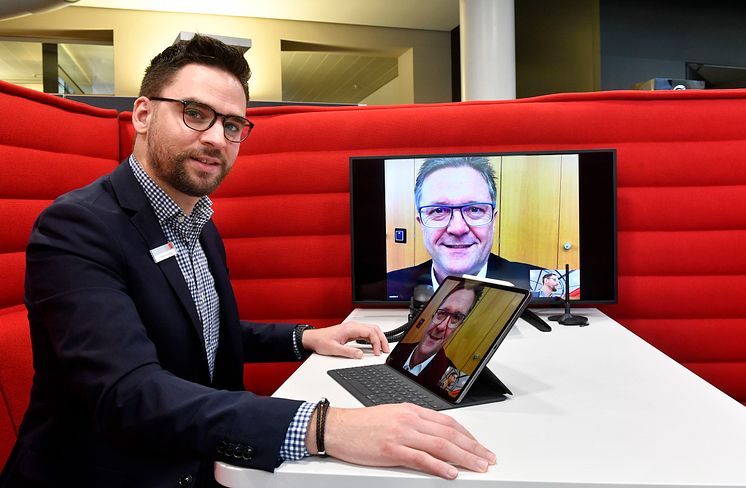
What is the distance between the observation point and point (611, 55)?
5.66 metres

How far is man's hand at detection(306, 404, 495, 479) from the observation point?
70 cm

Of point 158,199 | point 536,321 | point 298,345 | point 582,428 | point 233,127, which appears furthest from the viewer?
point 536,321

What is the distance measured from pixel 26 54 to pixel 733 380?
30.9ft

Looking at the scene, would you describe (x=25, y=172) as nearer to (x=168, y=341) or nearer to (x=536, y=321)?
(x=168, y=341)

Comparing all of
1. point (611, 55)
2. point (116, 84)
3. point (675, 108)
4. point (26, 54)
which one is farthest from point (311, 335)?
point (26, 54)

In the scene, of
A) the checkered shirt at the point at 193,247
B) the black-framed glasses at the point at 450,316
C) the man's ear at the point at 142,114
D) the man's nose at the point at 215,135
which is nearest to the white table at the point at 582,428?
the black-framed glasses at the point at 450,316

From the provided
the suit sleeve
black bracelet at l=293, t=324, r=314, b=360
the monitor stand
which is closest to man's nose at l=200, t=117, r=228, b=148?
the suit sleeve

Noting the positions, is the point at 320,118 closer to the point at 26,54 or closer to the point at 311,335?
the point at 311,335

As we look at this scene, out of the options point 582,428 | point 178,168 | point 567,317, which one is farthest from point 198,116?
point 567,317

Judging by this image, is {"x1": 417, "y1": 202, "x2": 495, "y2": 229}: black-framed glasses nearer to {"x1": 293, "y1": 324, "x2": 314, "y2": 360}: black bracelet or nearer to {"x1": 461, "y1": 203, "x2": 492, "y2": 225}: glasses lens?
{"x1": 461, "y1": 203, "x2": 492, "y2": 225}: glasses lens

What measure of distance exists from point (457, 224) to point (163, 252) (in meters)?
0.80

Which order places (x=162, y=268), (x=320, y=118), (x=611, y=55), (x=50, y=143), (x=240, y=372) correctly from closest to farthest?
(x=162, y=268), (x=240, y=372), (x=50, y=143), (x=320, y=118), (x=611, y=55)

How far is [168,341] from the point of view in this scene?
1049 mm

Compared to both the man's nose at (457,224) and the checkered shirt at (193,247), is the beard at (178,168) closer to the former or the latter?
the checkered shirt at (193,247)
